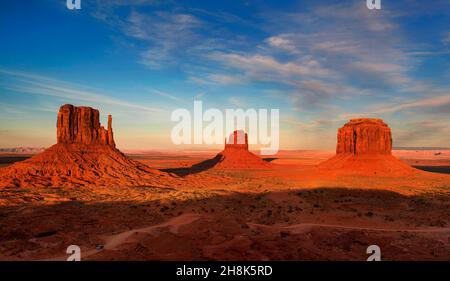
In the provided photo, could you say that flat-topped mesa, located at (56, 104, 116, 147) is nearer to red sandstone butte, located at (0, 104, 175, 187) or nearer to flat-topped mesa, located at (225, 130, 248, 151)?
red sandstone butte, located at (0, 104, 175, 187)

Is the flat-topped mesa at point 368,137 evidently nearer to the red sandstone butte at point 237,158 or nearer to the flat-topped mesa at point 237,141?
the red sandstone butte at point 237,158

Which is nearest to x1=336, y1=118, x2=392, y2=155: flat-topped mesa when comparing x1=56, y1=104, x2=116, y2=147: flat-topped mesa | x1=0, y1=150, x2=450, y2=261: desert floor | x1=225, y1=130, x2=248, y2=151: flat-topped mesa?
x1=0, y1=150, x2=450, y2=261: desert floor

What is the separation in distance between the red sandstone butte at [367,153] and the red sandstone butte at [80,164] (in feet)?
138

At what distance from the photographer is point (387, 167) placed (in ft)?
196

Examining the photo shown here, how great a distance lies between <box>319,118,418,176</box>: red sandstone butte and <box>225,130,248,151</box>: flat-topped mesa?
40349 mm

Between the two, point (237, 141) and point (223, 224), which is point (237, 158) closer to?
point (237, 141)

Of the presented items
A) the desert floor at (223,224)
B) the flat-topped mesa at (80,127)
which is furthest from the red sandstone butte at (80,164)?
the desert floor at (223,224)

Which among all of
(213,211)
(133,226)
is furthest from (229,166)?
(133,226)

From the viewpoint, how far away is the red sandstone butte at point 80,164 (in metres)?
39.1

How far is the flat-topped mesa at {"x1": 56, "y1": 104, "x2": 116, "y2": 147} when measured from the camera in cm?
4559

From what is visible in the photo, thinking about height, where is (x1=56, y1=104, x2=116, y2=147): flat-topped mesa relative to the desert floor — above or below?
above

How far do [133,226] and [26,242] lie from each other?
22.0ft
